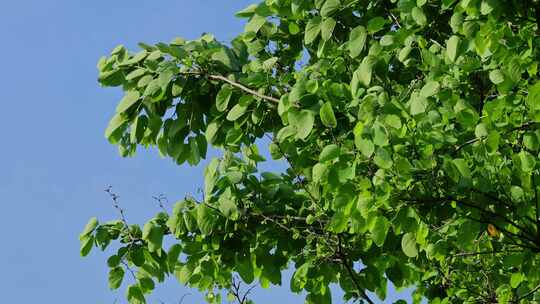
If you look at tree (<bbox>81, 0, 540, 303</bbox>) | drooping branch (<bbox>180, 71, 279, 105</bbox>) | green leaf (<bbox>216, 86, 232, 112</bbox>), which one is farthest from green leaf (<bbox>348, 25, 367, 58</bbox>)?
green leaf (<bbox>216, 86, 232, 112</bbox>)

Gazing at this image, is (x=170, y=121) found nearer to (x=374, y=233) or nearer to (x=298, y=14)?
(x=298, y=14)

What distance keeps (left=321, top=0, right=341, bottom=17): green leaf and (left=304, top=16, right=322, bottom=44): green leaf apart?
0.48 ft

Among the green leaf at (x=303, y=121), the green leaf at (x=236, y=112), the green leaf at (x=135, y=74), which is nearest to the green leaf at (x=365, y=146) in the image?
the green leaf at (x=303, y=121)

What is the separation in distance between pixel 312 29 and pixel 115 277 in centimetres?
254

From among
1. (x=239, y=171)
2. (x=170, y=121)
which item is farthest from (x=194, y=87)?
(x=239, y=171)

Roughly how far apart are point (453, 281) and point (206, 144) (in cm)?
274

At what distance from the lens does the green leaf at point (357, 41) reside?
22.1 ft

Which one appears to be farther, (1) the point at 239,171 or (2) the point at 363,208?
(1) the point at 239,171

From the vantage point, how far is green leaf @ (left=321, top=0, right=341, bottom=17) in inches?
271

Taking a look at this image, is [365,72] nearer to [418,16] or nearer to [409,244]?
[418,16]

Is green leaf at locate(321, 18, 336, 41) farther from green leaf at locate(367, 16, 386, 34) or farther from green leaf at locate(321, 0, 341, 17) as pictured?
green leaf at locate(367, 16, 386, 34)

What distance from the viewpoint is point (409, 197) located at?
566 cm

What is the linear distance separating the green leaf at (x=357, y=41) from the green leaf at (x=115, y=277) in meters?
2.57

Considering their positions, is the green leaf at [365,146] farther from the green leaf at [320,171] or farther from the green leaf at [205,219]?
the green leaf at [205,219]
